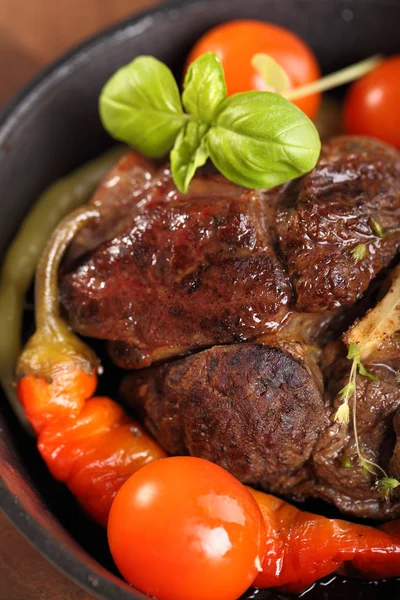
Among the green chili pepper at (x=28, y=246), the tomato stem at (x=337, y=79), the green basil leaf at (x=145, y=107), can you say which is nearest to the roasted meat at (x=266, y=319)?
the green basil leaf at (x=145, y=107)

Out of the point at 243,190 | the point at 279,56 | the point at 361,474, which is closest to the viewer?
the point at 361,474

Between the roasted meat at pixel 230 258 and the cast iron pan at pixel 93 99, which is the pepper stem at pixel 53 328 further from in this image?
the cast iron pan at pixel 93 99

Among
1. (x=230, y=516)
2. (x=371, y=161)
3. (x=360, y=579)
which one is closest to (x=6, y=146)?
(x=371, y=161)

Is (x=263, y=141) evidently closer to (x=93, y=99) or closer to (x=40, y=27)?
(x=93, y=99)

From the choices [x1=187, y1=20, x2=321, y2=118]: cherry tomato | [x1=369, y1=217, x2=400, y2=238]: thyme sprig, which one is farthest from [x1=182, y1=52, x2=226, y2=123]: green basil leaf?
[x1=369, y1=217, x2=400, y2=238]: thyme sprig

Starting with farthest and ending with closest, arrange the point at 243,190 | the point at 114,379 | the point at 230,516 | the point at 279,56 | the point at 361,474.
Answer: the point at 279,56
the point at 114,379
the point at 243,190
the point at 361,474
the point at 230,516

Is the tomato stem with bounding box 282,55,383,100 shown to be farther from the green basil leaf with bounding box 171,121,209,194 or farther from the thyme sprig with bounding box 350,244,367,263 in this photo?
the thyme sprig with bounding box 350,244,367,263

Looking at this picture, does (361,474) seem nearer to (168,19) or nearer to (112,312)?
(112,312)
